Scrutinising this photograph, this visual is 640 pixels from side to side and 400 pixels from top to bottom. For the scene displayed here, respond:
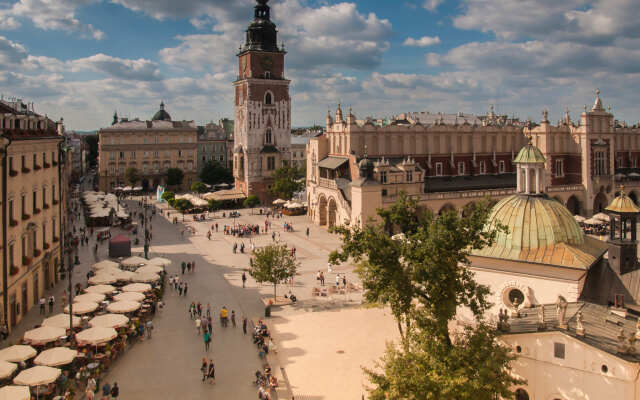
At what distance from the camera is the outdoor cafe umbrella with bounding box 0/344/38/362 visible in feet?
65.3

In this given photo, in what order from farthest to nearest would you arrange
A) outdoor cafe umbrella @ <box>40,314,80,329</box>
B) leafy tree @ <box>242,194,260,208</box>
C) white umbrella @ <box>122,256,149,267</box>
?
leafy tree @ <box>242,194,260,208</box> → white umbrella @ <box>122,256,149,267</box> → outdoor cafe umbrella @ <box>40,314,80,329</box>

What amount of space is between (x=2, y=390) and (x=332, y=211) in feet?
142

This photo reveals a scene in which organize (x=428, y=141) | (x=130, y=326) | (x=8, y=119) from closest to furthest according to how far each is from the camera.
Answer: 1. (x=130, y=326)
2. (x=8, y=119)
3. (x=428, y=141)

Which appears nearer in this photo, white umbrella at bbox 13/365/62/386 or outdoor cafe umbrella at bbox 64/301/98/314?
white umbrella at bbox 13/365/62/386

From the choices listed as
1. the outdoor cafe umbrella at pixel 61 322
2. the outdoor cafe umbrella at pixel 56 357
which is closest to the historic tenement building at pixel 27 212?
the outdoor cafe umbrella at pixel 61 322

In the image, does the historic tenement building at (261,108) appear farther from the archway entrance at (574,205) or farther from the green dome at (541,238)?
the green dome at (541,238)

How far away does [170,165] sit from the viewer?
94.5 metres

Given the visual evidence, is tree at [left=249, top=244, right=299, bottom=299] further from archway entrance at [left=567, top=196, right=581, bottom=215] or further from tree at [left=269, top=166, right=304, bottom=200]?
archway entrance at [left=567, top=196, right=581, bottom=215]

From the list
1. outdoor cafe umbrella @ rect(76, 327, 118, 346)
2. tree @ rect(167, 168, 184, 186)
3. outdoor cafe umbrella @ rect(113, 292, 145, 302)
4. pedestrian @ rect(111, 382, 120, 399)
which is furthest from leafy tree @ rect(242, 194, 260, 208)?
pedestrian @ rect(111, 382, 120, 399)

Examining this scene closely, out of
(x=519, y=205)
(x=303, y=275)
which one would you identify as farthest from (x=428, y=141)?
(x=519, y=205)

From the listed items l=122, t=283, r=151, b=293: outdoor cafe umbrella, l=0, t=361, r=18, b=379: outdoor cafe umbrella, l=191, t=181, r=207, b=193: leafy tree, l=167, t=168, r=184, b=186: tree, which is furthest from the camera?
l=167, t=168, r=184, b=186: tree

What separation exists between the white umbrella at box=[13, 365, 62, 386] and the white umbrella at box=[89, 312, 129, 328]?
4.73 meters

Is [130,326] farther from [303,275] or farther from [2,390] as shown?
[303,275]

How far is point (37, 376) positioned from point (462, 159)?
54762mm
